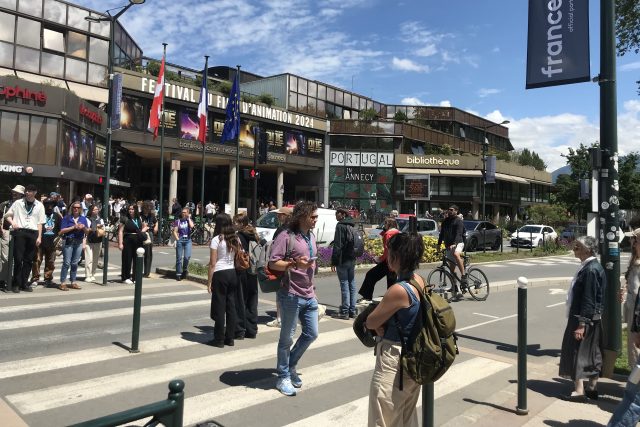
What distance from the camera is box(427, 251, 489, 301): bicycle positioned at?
11016 millimetres

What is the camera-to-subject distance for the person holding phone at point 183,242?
12.2 meters

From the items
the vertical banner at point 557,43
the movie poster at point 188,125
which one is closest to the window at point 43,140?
the movie poster at point 188,125

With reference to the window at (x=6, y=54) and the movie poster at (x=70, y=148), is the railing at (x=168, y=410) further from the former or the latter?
the window at (x=6, y=54)

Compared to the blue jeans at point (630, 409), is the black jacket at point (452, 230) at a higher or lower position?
higher

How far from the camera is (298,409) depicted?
4.77 m

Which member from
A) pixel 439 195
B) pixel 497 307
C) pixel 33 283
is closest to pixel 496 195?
pixel 439 195

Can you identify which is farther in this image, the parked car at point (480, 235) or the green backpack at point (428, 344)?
the parked car at point (480, 235)

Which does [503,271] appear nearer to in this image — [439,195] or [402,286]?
[402,286]

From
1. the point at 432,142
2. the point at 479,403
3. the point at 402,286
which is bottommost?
the point at 479,403

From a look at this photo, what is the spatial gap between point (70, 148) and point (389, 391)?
26.1m

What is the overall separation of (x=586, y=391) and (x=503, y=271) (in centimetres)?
1252

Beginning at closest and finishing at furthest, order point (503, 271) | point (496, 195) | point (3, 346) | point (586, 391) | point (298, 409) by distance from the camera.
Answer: point (298, 409) < point (586, 391) < point (3, 346) < point (503, 271) < point (496, 195)

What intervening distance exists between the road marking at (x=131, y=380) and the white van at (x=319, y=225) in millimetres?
9370

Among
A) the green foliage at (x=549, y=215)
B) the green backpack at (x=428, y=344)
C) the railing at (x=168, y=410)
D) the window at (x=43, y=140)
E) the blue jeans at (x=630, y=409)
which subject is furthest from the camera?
the green foliage at (x=549, y=215)
